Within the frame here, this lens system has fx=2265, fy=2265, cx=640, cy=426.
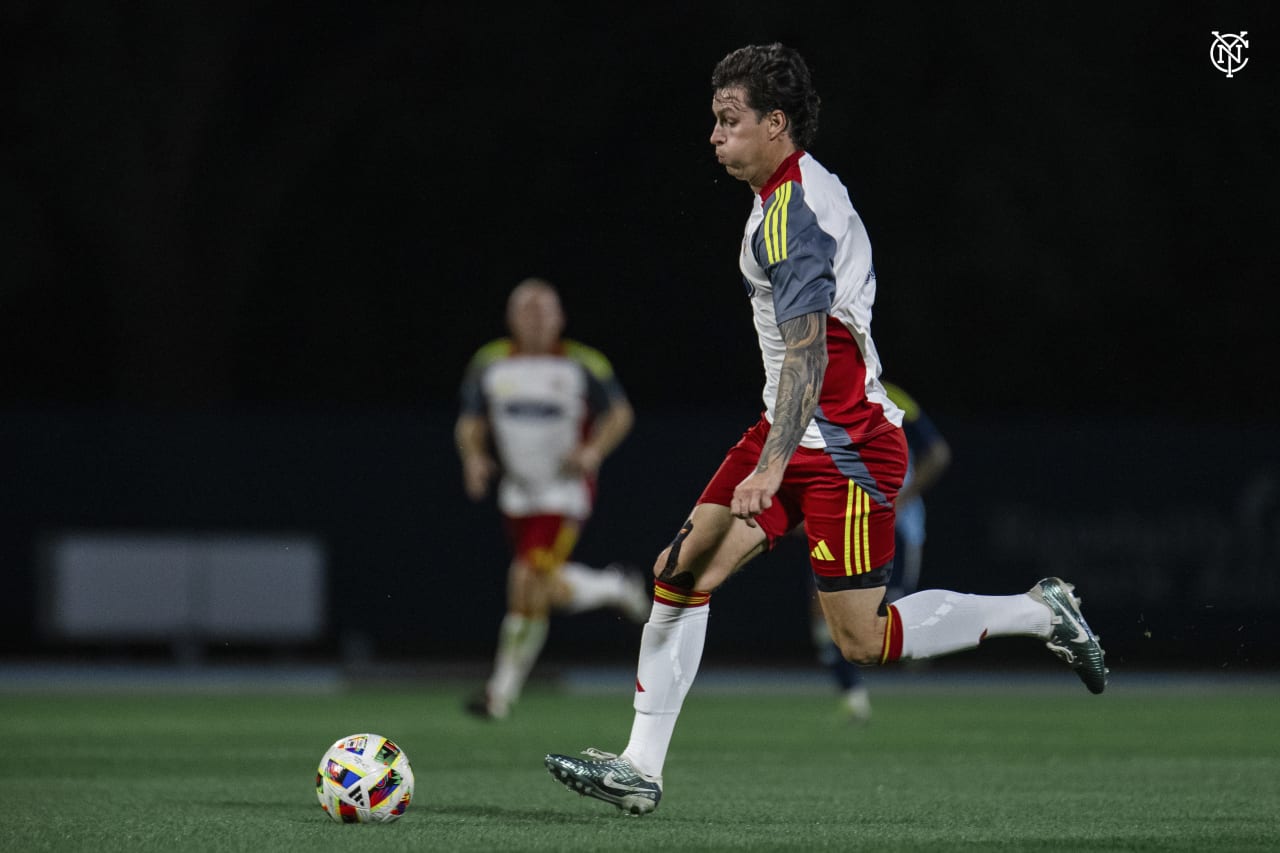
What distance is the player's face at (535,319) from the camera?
48.6 ft

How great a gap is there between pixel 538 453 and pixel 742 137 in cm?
772

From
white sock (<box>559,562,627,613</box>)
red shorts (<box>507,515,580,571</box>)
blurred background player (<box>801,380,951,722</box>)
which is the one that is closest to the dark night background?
white sock (<box>559,562,627,613</box>)

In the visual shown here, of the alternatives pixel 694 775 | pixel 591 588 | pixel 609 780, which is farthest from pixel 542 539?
pixel 609 780

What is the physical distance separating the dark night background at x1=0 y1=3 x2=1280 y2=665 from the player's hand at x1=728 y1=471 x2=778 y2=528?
13427mm

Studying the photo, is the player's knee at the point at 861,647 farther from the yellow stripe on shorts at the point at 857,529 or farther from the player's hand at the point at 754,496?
the player's hand at the point at 754,496

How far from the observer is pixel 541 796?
27.9ft

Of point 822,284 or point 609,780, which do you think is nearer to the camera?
point 822,284

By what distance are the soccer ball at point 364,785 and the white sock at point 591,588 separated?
7221mm

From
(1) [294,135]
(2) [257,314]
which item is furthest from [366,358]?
(1) [294,135]

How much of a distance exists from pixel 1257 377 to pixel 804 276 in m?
18.6

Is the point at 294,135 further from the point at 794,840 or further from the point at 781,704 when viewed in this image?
the point at 794,840

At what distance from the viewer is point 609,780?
290 inches

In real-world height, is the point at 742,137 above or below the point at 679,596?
above

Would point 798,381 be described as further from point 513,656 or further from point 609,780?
point 513,656
